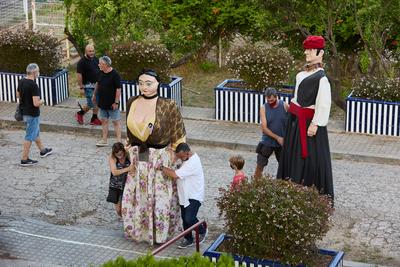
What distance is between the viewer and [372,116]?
15.7 meters

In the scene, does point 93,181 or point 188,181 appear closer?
point 188,181

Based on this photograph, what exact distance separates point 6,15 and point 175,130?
14564mm

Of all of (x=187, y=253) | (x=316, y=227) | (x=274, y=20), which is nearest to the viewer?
(x=316, y=227)

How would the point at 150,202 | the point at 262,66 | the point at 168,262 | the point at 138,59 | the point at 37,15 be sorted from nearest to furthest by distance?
the point at 168,262
the point at 150,202
the point at 262,66
the point at 138,59
the point at 37,15

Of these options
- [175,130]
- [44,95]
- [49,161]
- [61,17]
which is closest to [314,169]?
[175,130]

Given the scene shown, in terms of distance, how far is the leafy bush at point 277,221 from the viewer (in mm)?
9492

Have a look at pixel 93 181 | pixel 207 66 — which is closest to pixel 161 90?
pixel 93 181

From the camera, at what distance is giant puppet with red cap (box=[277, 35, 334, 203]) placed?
460 inches

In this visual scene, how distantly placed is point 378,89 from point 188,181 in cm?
567

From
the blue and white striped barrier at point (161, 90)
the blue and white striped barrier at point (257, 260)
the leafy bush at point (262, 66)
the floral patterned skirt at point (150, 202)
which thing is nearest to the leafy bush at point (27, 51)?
the blue and white striped barrier at point (161, 90)

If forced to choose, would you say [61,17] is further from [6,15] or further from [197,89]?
[197,89]

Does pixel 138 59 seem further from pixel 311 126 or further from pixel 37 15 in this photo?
pixel 37 15

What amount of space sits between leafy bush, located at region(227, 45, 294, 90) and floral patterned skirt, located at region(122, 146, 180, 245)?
534 centimetres

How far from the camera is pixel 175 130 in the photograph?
1137cm
